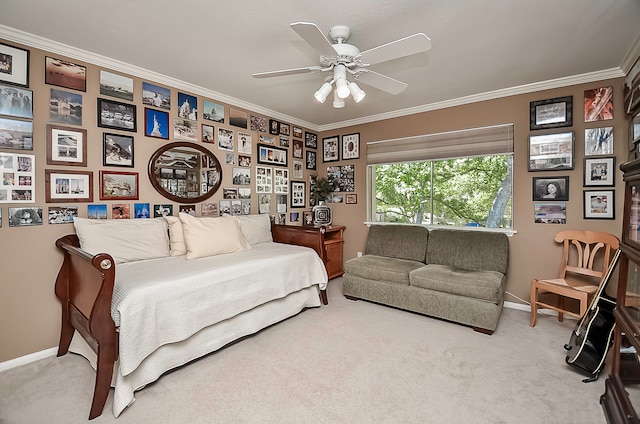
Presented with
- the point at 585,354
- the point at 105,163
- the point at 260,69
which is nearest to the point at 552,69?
the point at 585,354

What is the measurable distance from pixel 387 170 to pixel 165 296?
3.47 metres

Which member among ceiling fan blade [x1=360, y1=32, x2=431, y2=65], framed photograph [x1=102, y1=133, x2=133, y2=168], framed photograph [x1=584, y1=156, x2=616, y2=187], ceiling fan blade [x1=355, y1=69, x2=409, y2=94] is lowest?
framed photograph [x1=584, y1=156, x2=616, y2=187]

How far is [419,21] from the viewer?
6.63ft

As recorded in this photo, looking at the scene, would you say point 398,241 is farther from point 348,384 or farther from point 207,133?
point 207,133

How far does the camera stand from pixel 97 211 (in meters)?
2.60

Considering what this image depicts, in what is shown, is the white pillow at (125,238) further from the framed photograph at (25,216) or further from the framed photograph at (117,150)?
the framed photograph at (117,150)

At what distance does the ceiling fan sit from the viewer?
1680mm

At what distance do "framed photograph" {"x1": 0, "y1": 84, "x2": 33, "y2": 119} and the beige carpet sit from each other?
189cm

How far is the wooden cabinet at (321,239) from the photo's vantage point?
3.40m

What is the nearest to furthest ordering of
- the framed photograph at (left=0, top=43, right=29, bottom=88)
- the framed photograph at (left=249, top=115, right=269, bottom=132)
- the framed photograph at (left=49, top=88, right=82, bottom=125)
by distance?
1. the framed photograph at (left=0, top=43, right=29, bottom=88)
2. the framed photograph at (left=49, top=88, right=82, bottom=125)
3. the framed photograph at (left=249, top=115, right=269, bottom=132)

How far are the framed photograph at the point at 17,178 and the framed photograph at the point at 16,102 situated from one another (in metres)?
0.31

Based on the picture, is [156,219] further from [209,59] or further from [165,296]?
[209,59]

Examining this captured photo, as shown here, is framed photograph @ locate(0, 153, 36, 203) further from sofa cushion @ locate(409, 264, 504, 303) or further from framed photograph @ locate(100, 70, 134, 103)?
sofa cushion @ locate(409, 264, 504, 303)

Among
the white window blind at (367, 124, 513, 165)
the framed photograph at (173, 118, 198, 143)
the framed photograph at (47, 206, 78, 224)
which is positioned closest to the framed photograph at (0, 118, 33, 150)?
the framed photograph at (47, 206, 78, 224)
